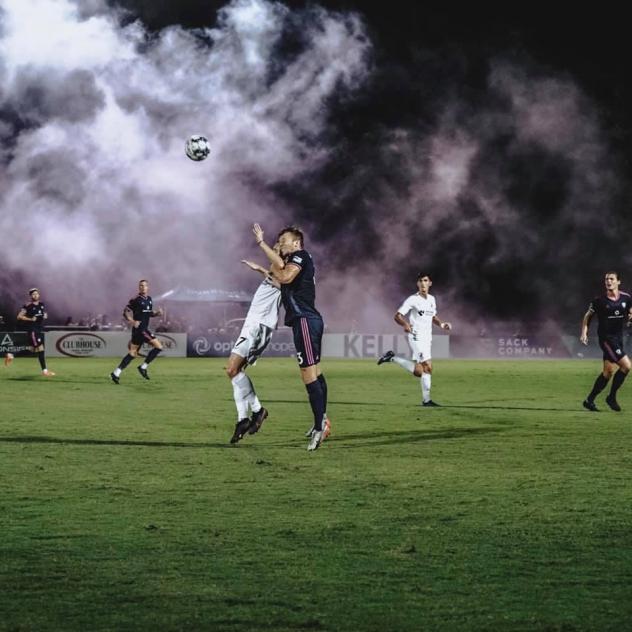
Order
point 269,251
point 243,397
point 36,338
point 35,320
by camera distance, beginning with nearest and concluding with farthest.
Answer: point 269,251 < point 243,397 < point 35,320 < point 36,338

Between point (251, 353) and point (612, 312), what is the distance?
8095mm

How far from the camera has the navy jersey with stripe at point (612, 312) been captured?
1798 centimetres

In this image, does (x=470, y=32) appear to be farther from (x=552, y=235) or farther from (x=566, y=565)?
(x=566, y=565)

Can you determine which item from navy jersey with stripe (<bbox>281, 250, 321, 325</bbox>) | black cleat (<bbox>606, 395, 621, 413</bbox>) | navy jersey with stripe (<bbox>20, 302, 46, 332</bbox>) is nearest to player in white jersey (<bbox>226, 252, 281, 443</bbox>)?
navy jersey with stripe (<bbox>281, 250, 321, 325</bbox>)

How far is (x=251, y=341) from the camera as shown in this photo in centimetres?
1237

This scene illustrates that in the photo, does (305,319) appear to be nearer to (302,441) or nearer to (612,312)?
(302,441)

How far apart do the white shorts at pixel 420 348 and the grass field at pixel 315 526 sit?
432 centimetres

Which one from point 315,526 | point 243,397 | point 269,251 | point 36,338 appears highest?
point 269,251

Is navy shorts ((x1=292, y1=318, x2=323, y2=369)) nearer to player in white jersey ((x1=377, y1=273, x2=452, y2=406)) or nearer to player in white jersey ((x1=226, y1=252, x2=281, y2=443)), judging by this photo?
player in white jersey ((x1=226, y1=252, x2=281, y2=443))

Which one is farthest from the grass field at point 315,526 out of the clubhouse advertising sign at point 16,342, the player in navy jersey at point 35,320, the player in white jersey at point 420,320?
the clubhouse advertising sign at point 16,342

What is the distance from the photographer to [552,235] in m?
64.8

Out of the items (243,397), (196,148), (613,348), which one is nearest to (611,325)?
(613,348)

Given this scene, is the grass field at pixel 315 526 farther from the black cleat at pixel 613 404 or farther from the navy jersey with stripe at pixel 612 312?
the navy jersey with stripe at pixel 612 312

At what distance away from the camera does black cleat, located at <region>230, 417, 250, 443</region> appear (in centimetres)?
1206
